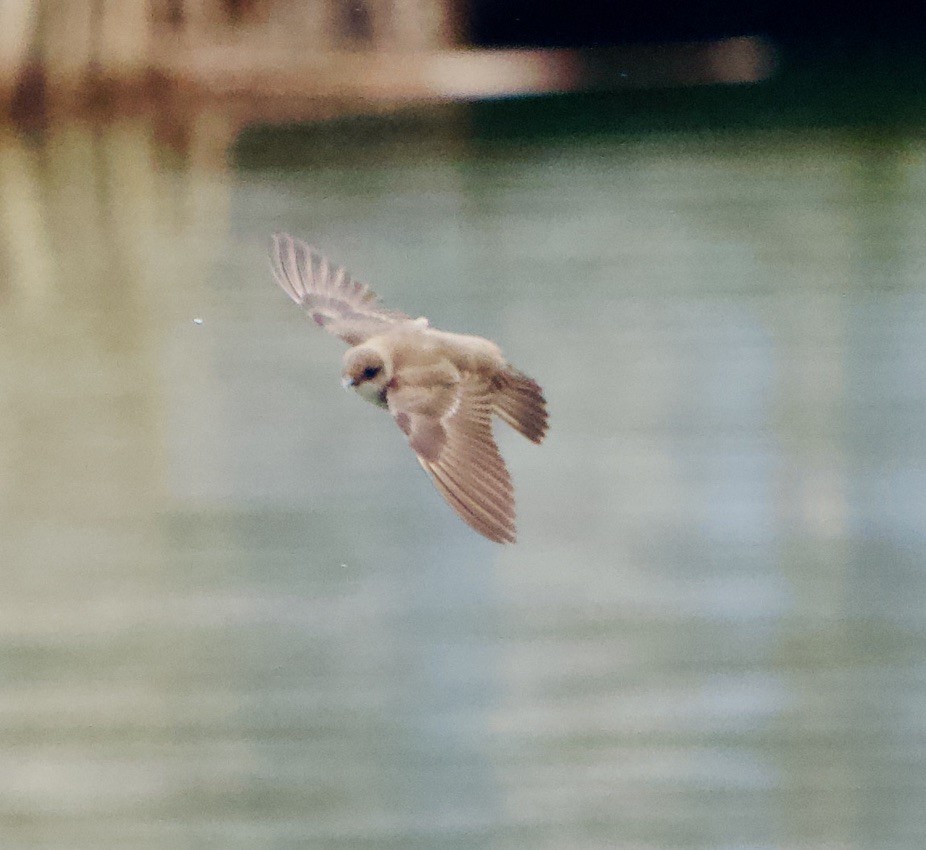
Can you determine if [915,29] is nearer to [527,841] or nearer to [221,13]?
[221,13]

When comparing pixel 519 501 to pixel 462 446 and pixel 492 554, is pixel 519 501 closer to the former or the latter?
pixel 492 554

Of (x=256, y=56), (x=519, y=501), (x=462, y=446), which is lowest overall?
(x=462, y=446)

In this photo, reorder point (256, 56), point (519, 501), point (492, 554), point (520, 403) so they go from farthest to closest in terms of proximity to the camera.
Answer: point (256, 56) → point (519, 501) → point (492, 554) → point (520, 403)

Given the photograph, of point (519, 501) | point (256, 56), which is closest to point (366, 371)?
point (519, 501)

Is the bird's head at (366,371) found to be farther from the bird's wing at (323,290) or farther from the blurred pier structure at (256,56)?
the blurred pier structure at (256,56)

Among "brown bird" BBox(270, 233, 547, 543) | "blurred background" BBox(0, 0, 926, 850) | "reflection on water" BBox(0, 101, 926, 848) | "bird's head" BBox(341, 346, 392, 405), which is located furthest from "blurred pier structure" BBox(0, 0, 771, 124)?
"bird's head" BBox(341, 346, 392, 405)

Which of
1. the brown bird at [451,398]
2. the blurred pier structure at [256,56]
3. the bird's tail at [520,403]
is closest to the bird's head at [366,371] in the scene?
the brown bird at [451,398]
